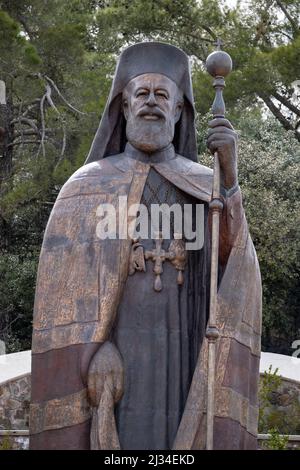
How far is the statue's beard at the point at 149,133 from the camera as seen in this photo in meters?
10.1

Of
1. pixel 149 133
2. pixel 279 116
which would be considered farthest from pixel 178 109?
pixel 279 116

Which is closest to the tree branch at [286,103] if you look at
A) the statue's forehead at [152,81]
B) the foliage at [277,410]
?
the foliage at [277,410]

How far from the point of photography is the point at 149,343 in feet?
31.4

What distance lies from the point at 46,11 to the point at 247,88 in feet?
14.4

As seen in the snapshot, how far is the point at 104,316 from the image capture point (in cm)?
952

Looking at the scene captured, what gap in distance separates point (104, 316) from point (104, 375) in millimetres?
426

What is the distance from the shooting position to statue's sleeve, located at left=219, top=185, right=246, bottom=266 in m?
9.73

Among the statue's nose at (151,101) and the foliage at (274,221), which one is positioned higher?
the foliage at (274,221)

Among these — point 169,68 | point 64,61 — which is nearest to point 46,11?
point 64,61

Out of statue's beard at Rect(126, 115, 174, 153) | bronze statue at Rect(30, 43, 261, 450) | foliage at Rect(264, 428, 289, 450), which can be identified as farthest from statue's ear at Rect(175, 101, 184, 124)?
foliage at Rect(264, 428, 289, 450)

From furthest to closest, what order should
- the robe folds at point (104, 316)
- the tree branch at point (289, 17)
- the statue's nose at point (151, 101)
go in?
the tree branch at point (289, 17)
the statue's nose at point (151, 101)
the robe folds at point (104, 316)

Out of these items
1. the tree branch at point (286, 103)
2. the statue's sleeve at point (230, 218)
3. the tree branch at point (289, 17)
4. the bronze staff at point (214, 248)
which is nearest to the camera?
the bronze staff at point (214, 248)

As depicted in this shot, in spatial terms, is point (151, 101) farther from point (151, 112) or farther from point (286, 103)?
point (286, 103)

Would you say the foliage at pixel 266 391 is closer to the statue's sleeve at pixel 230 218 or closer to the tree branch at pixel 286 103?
the statue's sleeve at pixel 230 218
